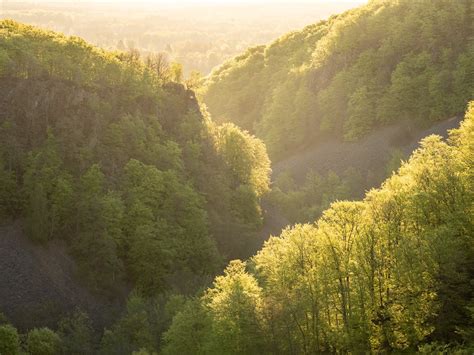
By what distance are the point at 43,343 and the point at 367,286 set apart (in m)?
29.6

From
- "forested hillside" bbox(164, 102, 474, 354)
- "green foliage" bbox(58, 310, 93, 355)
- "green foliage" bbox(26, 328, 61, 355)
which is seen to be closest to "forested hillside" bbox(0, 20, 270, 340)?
"green foliage" bbox(58, 310, 93, 355)

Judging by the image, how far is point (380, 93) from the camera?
490 ft

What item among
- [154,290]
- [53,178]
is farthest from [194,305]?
[53,178]

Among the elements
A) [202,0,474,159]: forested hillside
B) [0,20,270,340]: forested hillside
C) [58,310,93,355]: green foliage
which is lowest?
[58,310,93,355]: green foliage

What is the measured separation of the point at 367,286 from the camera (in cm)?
5594

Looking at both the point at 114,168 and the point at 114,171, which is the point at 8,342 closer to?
the point at 114,171

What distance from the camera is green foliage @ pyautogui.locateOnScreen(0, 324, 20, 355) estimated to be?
5891 cm

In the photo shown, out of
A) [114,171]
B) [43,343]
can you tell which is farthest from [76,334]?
[114,171]

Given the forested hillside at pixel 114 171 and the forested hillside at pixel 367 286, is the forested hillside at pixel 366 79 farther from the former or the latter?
the forested hillside at pixel 367 286

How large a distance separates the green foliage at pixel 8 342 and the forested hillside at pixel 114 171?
47.4 ft

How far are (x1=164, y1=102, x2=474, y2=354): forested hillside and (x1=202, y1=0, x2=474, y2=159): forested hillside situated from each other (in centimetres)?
7944

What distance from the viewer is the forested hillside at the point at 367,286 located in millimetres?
53281

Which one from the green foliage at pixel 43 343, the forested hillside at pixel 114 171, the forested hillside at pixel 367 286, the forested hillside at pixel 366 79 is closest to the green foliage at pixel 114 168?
the forested hillside at pixel 114 171

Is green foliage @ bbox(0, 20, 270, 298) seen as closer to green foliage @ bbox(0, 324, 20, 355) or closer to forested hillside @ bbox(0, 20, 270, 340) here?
forested hillside @ bbox(0, 20, 270, 340)
